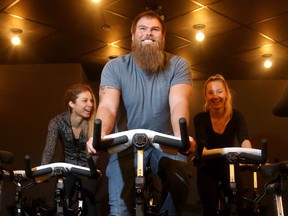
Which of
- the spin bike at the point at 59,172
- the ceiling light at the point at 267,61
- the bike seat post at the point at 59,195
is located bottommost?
the bike seat post at the point at 59,195

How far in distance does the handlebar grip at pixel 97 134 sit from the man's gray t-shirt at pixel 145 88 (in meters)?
0.60

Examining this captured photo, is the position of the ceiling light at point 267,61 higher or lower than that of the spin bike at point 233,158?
higher

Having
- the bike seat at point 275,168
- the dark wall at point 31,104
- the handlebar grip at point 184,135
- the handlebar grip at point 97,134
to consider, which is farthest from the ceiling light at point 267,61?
the handlebar grip at point 97,134

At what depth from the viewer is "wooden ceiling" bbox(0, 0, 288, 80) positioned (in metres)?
4.52

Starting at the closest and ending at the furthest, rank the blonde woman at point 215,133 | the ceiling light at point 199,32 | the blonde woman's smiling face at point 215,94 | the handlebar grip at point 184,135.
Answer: the handlebar grip at point 184,135 < the blonde woman at point 215,133 < the blonde woman's smiling face at point 215,94 < the ceiling light at point 199,32

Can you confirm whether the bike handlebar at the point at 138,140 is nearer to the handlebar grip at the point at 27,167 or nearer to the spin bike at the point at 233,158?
the spin bike at the point at 233,158

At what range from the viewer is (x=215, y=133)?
3602mm

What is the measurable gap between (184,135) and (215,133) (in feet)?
6.51

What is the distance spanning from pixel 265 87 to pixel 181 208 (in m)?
5.32

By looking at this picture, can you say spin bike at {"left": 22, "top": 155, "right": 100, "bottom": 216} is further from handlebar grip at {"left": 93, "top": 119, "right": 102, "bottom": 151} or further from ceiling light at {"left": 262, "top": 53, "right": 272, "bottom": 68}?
ceiling light at {"left": 262, "top": 53, "right": 272, "bottom": 68}

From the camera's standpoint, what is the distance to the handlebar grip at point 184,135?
1.63 m

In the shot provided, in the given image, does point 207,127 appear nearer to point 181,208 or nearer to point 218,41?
point 181,208

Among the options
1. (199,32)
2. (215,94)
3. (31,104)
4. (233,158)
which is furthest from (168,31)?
(233,158)

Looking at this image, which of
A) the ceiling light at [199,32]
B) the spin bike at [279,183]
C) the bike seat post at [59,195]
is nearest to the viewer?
the spin bike at [279,183]
